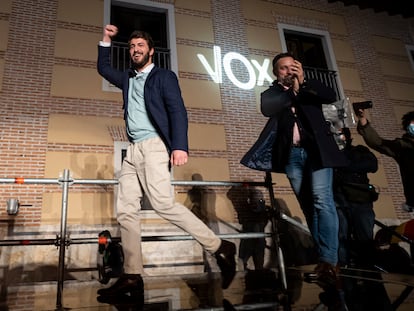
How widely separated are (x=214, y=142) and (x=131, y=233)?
412 cm

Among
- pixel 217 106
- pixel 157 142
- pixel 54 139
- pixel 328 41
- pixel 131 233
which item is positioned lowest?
pixel 131 233

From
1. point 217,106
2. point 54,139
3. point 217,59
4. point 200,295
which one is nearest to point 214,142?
point 217,106

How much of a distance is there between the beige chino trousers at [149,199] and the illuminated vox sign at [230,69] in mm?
4674

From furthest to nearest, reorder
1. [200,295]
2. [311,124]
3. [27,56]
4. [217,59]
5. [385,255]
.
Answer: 1. [217,59]
2. [27,56]
3. [385,255]
4. [311,124]
5. [200,295]

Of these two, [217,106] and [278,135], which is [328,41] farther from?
[278,135]

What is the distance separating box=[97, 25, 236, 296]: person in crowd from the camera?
2338 millimetres

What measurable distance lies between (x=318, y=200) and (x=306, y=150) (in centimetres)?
42

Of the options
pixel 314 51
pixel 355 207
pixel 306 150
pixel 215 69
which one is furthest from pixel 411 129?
pixel 314 51

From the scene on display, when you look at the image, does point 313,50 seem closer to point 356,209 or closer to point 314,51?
point 314,51

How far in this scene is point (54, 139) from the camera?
17.5 ft

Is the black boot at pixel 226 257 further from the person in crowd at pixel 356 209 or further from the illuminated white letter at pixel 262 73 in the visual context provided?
the illuminated white letter at pixel 262 73

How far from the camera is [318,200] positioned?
8.00 ft

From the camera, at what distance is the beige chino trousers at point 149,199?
2.30m

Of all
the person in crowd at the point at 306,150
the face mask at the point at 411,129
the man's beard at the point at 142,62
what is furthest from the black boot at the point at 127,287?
the face mask at the point at 411,129
